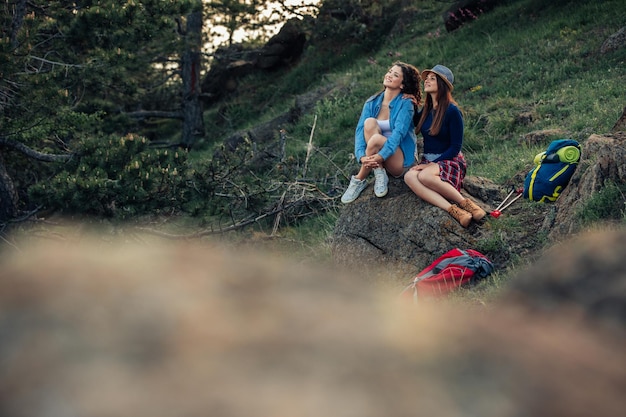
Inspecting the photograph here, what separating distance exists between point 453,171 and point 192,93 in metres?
14.4

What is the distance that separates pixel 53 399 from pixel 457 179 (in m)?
5.52

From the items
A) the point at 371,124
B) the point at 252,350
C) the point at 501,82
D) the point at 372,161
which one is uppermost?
the point at 252,350

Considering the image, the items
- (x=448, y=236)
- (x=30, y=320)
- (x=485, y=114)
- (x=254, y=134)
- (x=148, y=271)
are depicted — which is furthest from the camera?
(x=254, y=134)

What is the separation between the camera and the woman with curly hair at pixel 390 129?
645cm

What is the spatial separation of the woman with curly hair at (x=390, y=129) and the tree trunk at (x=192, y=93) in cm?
1316

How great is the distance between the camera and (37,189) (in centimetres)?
882

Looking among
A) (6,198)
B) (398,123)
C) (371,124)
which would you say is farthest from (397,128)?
(6,198)

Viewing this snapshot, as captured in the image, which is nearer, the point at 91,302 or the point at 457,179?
the point at 91,302

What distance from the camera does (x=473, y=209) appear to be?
20.5ft

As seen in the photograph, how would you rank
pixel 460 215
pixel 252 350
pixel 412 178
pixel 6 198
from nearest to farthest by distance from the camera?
pixel 252 350 < pixel 460 215 < pixel 412 178 < pixel 6 198

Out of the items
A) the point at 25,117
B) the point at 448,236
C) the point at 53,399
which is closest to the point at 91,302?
Answer: the point at 53,399

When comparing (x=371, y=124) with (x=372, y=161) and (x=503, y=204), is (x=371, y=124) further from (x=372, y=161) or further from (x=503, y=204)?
(x=503, y=204)

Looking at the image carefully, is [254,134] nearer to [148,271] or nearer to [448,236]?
[448,236]

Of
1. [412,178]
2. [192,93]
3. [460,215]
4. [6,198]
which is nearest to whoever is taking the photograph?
[460,215]
